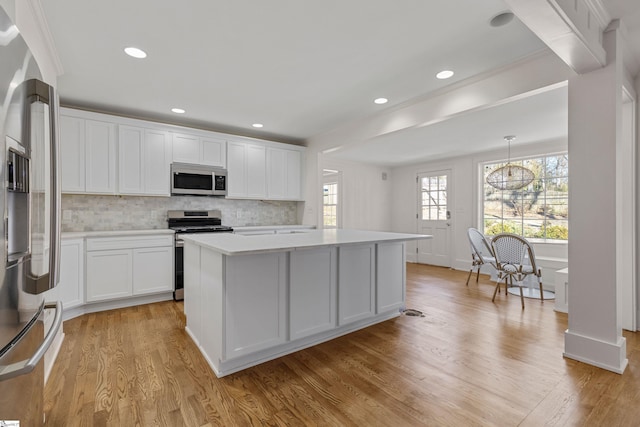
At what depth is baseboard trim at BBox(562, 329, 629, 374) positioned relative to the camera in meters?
2.09

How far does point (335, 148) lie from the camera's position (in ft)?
15.3

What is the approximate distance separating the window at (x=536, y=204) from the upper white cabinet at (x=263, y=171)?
3.65 metres

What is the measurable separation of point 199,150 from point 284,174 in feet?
4.57

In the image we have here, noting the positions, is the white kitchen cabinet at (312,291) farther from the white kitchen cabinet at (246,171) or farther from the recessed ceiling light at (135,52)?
the white kitchen cabinet at (246,171)

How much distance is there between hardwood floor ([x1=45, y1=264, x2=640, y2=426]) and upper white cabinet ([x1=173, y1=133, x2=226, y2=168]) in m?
2.24

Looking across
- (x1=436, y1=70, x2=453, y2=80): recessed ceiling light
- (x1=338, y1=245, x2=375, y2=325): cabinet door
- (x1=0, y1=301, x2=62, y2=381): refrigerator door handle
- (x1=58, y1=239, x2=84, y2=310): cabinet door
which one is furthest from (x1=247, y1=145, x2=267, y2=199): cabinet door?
(x1=0, y1=301, x2=62, y2=381): refrigerator door handle

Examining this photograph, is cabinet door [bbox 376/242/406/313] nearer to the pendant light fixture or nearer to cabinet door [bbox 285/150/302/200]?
cabinet door [bbox 285/150/302/200]

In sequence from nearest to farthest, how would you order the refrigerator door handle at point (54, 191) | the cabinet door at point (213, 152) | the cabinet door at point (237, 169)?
the refrigerator door handle at point (54, 191) < the cabinet door at point (213, 152) < the cabinet door at point (237, 169)

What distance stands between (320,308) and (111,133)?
3254mm

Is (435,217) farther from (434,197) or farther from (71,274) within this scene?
(71,274)

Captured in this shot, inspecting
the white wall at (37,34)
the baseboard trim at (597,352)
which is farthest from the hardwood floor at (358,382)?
the white wall at (37,34)

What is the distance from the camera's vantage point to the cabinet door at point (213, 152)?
432 cm

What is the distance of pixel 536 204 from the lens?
17.0ft

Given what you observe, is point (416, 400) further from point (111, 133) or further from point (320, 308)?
point (111, 133)
